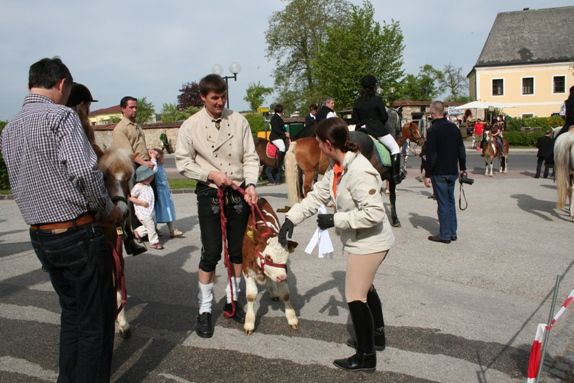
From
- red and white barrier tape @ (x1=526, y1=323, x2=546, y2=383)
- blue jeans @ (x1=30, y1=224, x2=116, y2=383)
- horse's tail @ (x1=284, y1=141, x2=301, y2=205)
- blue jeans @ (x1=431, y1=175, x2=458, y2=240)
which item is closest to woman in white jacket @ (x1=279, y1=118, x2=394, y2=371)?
red and white barrier tape @ (x1=526, y1=323, x2=546, y2=383)

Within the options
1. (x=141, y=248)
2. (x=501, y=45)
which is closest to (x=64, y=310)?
→ (x=141, y=248)

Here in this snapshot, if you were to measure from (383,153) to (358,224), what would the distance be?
5.76 meters

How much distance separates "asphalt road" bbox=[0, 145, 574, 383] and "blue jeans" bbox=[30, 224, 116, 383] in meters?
0.75

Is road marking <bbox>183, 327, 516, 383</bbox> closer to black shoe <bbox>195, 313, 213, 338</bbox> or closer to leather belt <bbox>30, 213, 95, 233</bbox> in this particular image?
black shoe <bbox>195, 313, 213, 338</bbox>

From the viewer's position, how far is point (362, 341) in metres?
3.92

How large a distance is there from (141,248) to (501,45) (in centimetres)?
6301

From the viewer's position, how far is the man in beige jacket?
4566mm

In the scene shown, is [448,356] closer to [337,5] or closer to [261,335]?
[261,335]

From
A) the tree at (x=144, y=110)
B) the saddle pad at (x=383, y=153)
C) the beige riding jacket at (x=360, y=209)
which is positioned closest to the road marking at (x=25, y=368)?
the beige riding jacket at (x=360, y=209)

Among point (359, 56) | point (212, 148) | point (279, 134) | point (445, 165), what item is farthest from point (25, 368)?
point (359, 56)

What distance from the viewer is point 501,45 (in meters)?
58.9

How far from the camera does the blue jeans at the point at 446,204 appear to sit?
26.6 feet

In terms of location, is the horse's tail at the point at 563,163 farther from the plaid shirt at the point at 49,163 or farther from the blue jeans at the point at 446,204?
the plaid shirt at the point at 49,163

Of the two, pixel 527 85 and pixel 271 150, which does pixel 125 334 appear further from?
pixel 527 85
